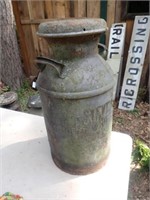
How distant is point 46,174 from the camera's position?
109cm

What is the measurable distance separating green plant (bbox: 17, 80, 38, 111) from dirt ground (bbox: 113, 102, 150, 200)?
1.18 m

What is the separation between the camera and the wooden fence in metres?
2.26

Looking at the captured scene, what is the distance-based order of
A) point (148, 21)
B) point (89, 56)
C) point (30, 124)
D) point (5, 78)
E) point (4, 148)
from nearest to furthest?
point (89, 56), point (4, 148), point (30, 124), point (148, 21), point (5, 78)

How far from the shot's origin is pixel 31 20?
8.48 feet

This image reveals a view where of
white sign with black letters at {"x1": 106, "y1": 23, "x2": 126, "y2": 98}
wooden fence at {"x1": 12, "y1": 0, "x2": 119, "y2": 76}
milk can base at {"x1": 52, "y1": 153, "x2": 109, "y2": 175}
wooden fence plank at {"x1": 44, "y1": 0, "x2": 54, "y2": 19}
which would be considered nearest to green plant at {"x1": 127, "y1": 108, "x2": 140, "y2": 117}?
white sign with black letters at {"x1": 106, "y1": 23, "x2": 126, "y2": 98}

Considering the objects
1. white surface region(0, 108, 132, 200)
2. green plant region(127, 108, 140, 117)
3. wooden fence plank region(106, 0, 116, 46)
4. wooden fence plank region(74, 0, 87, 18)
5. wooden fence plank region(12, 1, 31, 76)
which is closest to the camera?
white surface region(0, 108, 132, 200)

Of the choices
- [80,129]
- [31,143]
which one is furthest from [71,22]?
[31,143]

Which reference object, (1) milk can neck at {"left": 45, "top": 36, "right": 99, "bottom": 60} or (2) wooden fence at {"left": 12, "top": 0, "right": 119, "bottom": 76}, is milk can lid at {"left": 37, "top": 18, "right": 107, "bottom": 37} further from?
(2) wooden fence at {"left": 12, "top": 0, "right": 119, "bottom": 76}

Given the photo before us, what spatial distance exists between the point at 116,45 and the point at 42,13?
1.02m

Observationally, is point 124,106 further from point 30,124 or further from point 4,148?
point 4,148

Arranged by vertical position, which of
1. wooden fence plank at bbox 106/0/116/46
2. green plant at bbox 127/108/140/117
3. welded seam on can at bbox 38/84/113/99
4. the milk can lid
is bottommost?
green plant at bbox 127/108/140/117

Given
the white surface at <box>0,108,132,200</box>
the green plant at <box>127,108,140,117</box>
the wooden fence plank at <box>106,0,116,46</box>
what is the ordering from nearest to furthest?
the white surface at <box>0,108,132,200</box>, the wooden fence plank at <box>106,0,116,46</box>, the green plant at <box>127,108,140,117</box>

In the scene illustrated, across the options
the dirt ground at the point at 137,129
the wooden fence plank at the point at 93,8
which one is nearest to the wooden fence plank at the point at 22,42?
the wooden fence plank at the point at 93,8

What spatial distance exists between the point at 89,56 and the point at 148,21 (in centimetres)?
161
